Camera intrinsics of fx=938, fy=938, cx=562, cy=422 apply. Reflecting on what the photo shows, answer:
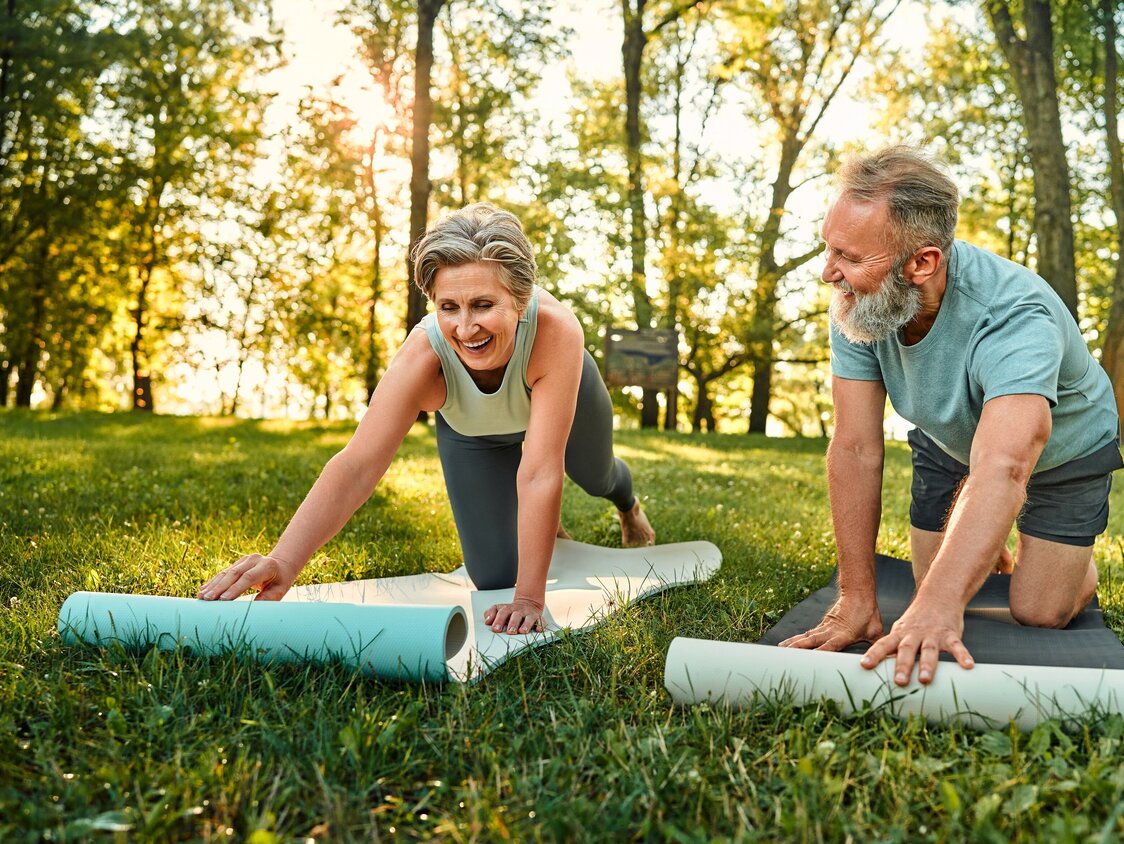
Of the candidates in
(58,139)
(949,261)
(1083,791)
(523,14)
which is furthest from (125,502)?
(58,139)

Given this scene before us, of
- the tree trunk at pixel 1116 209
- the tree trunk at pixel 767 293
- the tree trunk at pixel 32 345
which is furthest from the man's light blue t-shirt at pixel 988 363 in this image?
the tree trunk at pixel 32 345

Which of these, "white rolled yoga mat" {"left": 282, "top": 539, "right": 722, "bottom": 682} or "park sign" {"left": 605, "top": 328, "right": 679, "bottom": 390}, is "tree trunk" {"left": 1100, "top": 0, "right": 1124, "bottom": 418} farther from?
"white rolled yoga mat" {"left": 282, "top": 539, "right": 722, "bottom": 682}

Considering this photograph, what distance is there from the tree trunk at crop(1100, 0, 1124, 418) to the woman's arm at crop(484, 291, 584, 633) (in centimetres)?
1116

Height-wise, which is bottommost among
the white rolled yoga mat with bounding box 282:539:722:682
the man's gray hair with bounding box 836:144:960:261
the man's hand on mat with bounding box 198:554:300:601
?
the white rolled yoga mat with bounding box 282:539:722:682

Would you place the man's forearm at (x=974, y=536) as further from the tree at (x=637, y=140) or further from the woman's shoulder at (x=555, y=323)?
the tree at (x=637, y=140)

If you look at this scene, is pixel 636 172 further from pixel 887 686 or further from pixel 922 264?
pixel 887 686

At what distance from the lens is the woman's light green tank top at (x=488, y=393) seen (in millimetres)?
3389

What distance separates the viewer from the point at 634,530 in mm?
5027

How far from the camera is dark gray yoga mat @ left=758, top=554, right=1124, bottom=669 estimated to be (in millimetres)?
2727

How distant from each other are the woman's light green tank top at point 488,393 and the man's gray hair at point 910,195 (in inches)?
45.2

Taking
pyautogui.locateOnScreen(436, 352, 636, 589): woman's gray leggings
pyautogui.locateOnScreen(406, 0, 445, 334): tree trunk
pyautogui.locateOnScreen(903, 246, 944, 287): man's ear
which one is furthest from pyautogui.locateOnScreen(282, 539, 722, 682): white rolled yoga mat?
pyautogui.locateOnScreen(406, 0, 445, 334): tree trunk

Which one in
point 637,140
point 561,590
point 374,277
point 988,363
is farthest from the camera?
point 374,277

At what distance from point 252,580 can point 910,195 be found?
2.25 meters

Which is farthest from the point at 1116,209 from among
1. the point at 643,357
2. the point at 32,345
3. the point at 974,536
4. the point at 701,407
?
A: the point at 32,345
